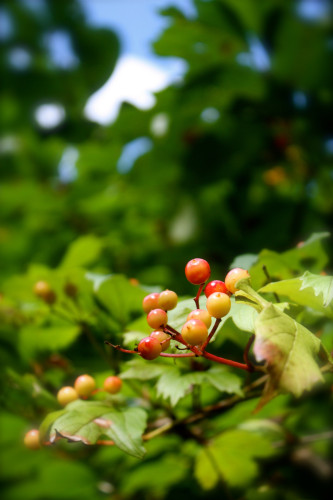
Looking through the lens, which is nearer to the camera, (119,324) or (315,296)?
(315,296)

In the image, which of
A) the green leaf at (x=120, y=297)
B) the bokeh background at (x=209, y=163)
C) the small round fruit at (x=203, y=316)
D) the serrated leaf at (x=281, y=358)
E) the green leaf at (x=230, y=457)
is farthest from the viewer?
the bokeh background at (x=209, y=163)

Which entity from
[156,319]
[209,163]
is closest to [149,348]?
[156,319]

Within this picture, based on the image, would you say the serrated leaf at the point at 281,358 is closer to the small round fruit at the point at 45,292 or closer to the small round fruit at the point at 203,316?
the small round fruit at the point at 203,316

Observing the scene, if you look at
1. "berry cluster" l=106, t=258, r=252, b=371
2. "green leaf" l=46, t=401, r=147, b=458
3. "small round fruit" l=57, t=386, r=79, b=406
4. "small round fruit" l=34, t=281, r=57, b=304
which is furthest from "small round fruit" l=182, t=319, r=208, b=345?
"small round fruit" l=34, t=281, r=57, b=304

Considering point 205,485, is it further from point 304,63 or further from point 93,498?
point 304,63

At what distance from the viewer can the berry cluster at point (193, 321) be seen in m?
0.49

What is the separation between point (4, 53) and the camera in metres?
2.70

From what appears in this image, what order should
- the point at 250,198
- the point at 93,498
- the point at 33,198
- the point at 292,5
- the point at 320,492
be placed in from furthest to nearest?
the point at 33,198
the point at 250,198
the point at 292,5
the point at 93,498
the point at 320,492

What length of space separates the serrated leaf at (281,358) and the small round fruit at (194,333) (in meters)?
0.07

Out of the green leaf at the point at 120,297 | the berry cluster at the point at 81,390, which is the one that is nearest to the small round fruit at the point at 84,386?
the berry cluster at the point at 81,390

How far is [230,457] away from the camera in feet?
3.12

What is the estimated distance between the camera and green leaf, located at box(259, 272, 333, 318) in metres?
0.53

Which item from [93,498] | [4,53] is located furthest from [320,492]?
[4,53]

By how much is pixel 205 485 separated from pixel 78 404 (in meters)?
0.43
